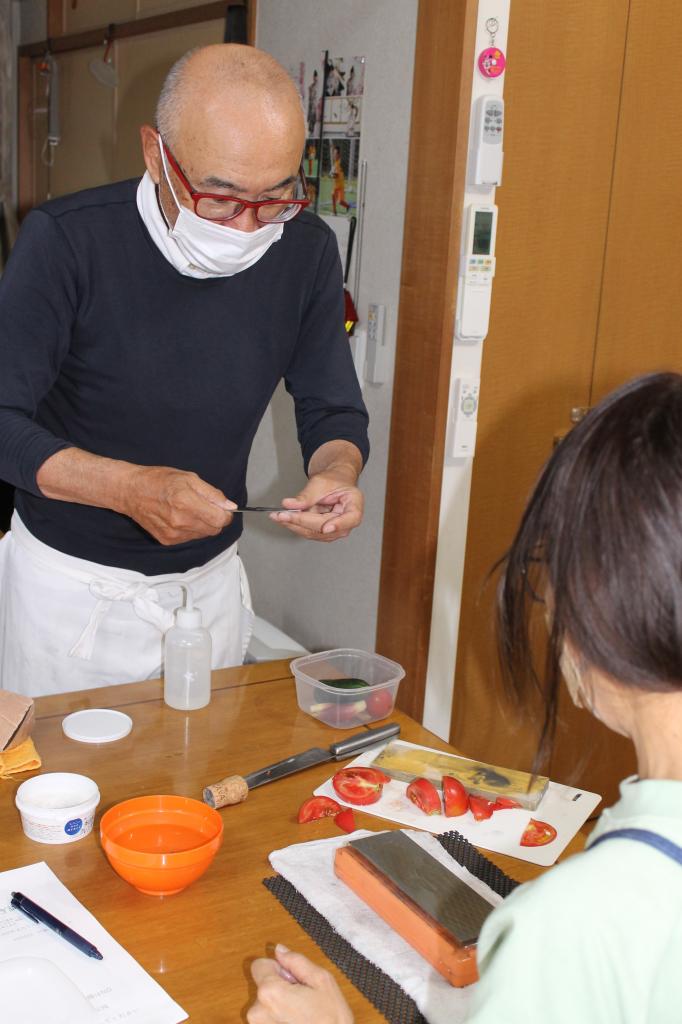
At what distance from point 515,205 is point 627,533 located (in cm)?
171

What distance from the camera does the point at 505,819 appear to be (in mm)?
1328

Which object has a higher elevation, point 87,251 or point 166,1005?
point 87,251

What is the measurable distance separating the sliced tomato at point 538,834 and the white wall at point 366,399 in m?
1.28

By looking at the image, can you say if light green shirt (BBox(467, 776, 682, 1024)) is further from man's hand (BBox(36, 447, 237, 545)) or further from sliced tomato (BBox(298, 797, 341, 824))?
man's hand (BBox(36, 447, 237, 545))

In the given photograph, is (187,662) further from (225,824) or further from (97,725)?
(225,824)

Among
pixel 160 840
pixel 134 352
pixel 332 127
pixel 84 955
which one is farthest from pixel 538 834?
pixel 332 127

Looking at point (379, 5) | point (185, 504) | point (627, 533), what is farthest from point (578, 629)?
point (379, 5)

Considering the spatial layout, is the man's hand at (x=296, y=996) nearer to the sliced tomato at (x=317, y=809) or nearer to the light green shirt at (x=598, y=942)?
the light green shirt at (x=598, y=942)

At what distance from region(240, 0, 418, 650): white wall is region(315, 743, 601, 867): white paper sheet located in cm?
122

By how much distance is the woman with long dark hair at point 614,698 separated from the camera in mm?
743

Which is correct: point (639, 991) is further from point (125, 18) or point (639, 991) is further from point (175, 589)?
point (125, 18)

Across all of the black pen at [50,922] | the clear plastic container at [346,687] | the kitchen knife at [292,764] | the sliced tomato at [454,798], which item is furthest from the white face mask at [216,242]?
the black pen at [50,922]

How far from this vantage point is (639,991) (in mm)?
740

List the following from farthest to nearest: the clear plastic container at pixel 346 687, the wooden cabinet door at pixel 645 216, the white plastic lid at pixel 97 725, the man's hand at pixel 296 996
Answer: the wooden cabinet door at pixel 645 216 < the clear plastic container at pixel 346 687 < the white plastic lid at pixel 97 725 < the man's hand at pixel 296 996
